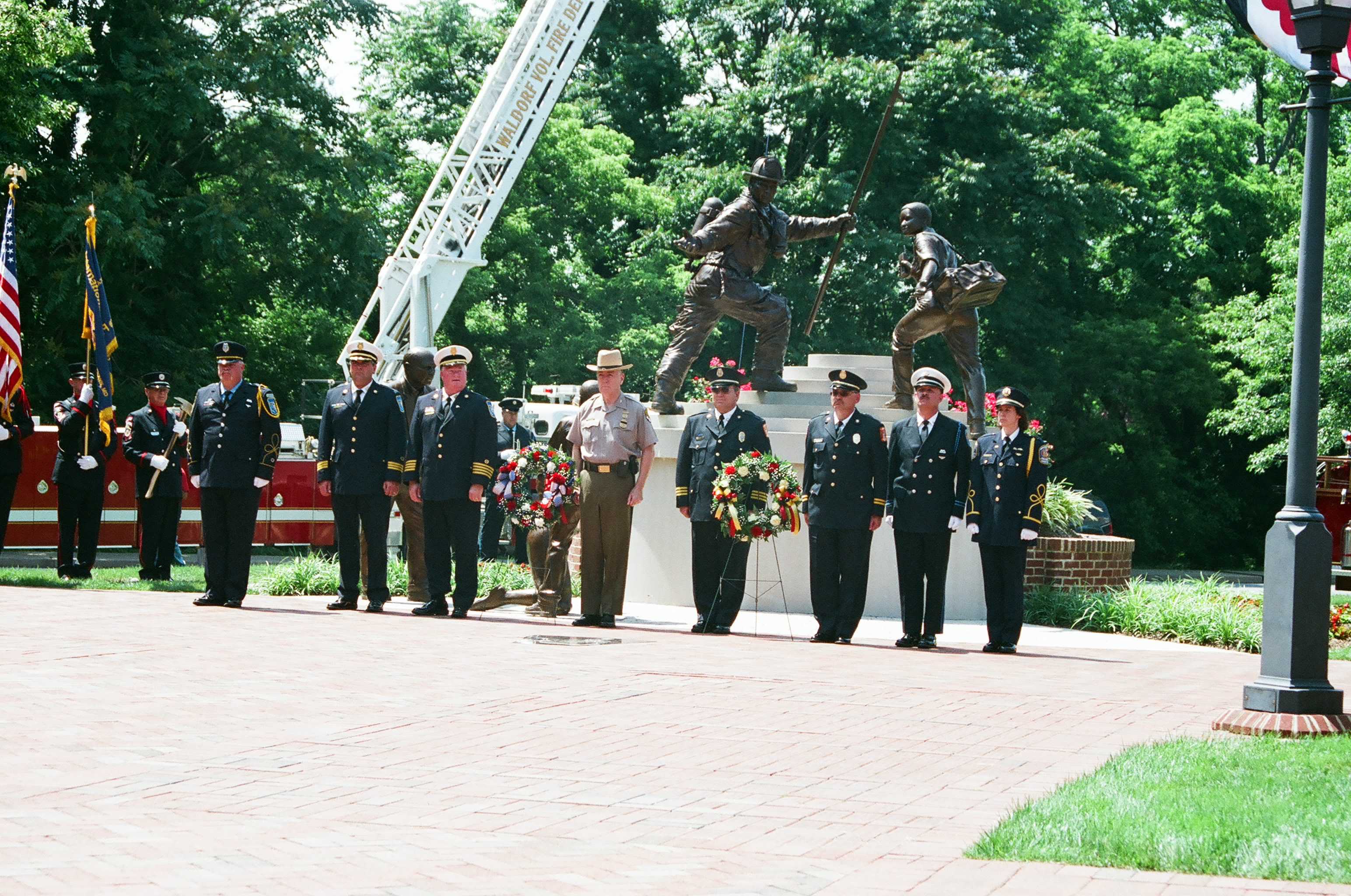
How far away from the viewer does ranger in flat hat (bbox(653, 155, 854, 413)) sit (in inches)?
547

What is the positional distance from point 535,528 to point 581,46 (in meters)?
15.4

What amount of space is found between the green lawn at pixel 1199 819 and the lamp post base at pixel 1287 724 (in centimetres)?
65

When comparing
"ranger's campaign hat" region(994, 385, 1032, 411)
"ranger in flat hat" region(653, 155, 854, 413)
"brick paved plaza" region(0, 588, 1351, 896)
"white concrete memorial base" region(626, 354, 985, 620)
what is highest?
"ranger in flat hat" region(653, 155, 854, 413)

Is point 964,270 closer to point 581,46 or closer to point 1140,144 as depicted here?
point 581,46

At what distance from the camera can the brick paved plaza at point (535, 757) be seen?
493cm

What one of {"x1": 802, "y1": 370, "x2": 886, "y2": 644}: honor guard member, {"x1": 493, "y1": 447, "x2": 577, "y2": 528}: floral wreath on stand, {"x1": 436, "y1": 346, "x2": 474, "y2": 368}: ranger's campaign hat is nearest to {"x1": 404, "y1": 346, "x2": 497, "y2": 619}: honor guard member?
{"x1": 436, "y1": 346, "x2": 474, "y2": 368}: ranger's campaign hat

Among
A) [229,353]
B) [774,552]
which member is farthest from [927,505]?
[229,353]

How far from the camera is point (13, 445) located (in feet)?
49.2

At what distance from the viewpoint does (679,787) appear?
6.21 meters

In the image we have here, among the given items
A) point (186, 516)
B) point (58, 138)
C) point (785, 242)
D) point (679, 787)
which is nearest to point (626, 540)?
point (785, 242)

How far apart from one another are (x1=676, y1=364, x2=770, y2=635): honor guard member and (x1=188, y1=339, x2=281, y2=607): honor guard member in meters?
3.35

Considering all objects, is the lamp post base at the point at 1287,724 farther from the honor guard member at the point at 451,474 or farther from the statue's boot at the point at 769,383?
the statue's boot at the point at 769,383

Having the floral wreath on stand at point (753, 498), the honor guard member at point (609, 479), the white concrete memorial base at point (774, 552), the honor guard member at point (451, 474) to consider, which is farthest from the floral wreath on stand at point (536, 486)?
the white concrete memorial base at point (774, 552)

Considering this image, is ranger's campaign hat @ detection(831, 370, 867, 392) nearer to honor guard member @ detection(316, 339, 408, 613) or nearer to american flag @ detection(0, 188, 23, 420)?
honor guard member @ detection(316, 339, 408, 613)
